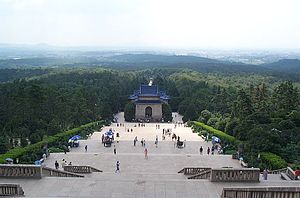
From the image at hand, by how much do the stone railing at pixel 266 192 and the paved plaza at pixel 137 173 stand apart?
1718 millimetres

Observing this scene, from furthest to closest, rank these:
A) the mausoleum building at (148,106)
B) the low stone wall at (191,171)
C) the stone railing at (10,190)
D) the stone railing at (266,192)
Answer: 1. the mausoleum building at (148,106)
2. the low stone wall at (191,171)
3. the stone railing at (10,190)
4. the stone railing at (266,192)

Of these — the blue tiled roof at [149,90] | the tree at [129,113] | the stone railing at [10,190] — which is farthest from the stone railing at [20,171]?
Answer: the blue tiled roof at [149,90]

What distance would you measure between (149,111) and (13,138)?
102 feet

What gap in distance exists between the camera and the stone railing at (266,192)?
1168cm

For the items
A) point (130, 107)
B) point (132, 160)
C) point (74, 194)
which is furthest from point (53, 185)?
point (130, 107)

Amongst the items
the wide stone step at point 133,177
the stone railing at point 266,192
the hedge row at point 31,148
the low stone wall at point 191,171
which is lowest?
the hedge row at point 31,148

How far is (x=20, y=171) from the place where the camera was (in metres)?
16.5

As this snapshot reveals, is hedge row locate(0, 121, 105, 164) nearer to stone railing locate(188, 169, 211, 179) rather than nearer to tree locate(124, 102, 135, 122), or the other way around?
stone railing locate(188, 169, 211, 179)

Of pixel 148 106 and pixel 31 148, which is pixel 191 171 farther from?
pixel 148 106

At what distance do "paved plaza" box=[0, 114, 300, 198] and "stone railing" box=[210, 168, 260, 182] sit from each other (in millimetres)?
384

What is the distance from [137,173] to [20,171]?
22.3 feet

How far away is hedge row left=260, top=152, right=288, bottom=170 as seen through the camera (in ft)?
80.3

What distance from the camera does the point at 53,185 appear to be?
15320mm

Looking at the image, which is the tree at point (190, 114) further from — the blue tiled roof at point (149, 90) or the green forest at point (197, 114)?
the blue tiled roof at point (149, 90)
